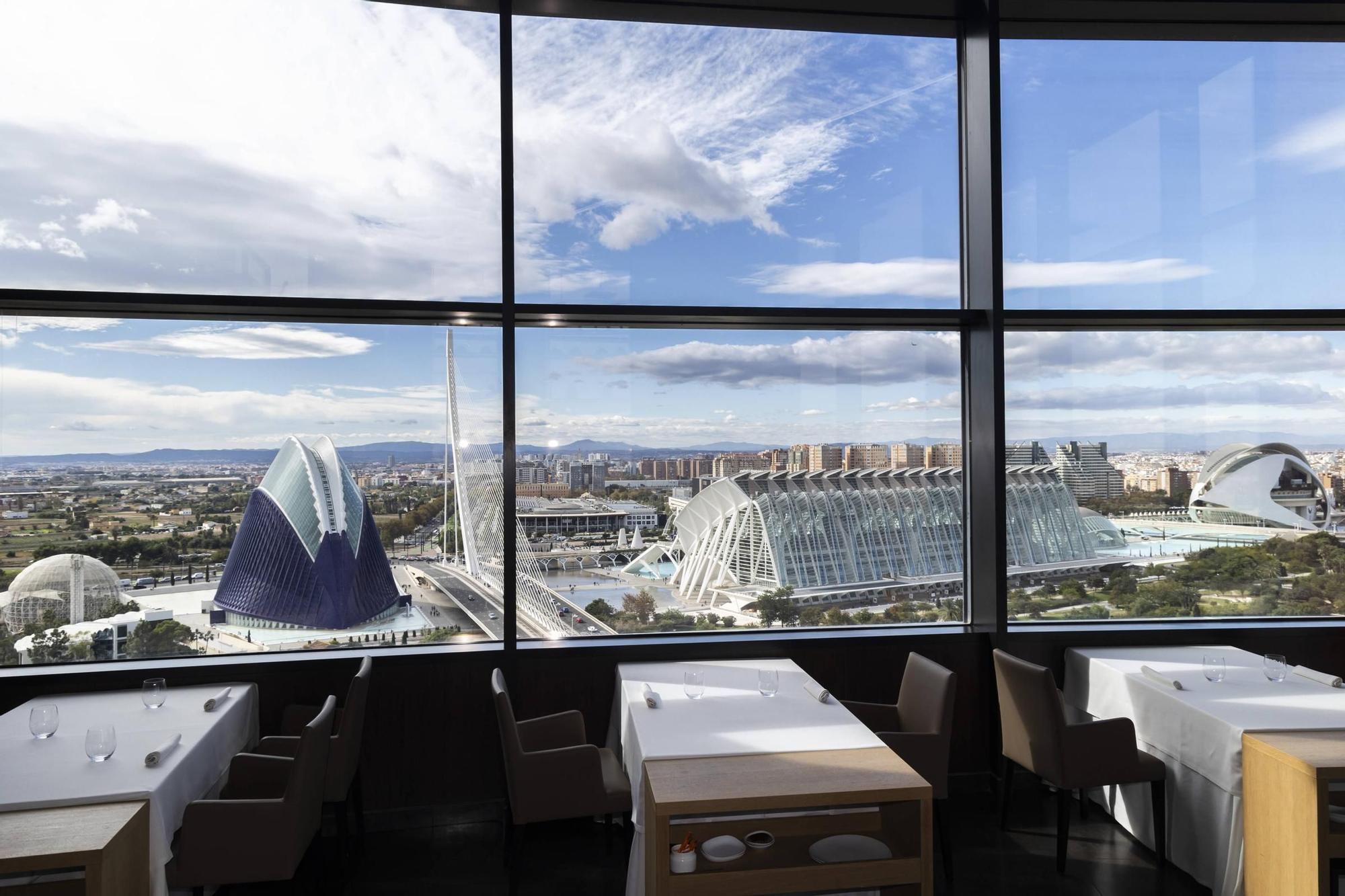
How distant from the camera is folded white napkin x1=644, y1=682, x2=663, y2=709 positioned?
3.39 meters

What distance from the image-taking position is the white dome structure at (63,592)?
12.7 feet

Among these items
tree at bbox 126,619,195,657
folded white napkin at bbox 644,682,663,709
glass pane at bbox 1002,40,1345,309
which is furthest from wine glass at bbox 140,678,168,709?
glass pane at bbox 1002,40,1345,309

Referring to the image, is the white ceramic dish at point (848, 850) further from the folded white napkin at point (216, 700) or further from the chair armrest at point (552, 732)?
Answer: the folded white napkin at point (216, 700)

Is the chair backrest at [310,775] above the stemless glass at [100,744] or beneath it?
beneath

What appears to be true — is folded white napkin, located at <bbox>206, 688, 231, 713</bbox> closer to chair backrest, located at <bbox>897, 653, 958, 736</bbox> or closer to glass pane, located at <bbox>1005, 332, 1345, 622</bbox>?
chair backrest, located at <bbox>897, 653, 958, 736</bbox>

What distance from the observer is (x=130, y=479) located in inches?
158

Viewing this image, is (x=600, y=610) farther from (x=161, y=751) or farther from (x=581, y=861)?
(x=161, y=751)

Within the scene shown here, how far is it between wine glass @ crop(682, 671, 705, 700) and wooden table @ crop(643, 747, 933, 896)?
705 mm

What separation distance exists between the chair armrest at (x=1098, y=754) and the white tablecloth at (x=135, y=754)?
3455 mm

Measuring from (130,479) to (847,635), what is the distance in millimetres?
3817

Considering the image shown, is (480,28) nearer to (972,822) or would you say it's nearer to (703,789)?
(703,789)

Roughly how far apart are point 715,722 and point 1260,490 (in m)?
3.77

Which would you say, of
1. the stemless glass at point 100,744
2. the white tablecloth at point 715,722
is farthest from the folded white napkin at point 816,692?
the stemless glass at point 100,744

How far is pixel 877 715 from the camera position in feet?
12.7
